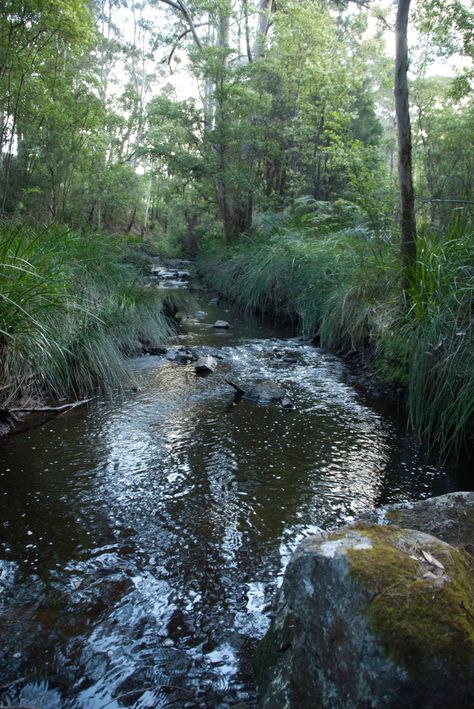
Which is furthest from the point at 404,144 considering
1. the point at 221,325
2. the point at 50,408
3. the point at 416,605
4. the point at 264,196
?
the point at 264,196

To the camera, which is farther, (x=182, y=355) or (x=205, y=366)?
(x=182, y=355)

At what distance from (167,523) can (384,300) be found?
378 cm

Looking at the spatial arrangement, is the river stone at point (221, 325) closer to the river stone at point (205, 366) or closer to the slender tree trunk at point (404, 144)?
the river stone at point (205, 366)

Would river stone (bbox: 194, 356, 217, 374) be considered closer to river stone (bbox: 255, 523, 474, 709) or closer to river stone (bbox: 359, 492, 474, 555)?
river stone (bbox: 359, 492, 474, 555)

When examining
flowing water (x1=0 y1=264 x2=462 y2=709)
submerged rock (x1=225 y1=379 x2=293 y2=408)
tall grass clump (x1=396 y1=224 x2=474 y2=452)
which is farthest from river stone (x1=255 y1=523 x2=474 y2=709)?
submerged rock (x1=225 y1=379 x2=293 y2=408)

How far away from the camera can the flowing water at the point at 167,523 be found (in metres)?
1.60

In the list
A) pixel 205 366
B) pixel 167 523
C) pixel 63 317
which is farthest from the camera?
pixel 205 366

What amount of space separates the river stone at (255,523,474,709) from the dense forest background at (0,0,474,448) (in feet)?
6.70

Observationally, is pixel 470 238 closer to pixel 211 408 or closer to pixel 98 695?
pixel 211 408

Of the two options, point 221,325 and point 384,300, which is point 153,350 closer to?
point 221,325

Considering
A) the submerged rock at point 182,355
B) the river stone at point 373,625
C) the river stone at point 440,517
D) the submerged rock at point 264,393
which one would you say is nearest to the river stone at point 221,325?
the submerged rock at point 182,355

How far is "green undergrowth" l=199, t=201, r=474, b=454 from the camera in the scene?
10.9ft

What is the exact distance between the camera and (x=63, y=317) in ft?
14.2

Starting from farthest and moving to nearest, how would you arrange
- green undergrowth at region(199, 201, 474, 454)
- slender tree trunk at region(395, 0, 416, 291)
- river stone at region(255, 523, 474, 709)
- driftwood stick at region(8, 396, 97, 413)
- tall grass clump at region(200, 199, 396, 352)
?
tall grass clump at region(200, 199, 396, 352) < slender tree trunk at region(395, 0, 416, 291) < driftwood stick at region(8, 396, 97, 413) < green undergrowth at region(199, 201, 474, 454) < river stone at region(255, 523, 474, 709)
